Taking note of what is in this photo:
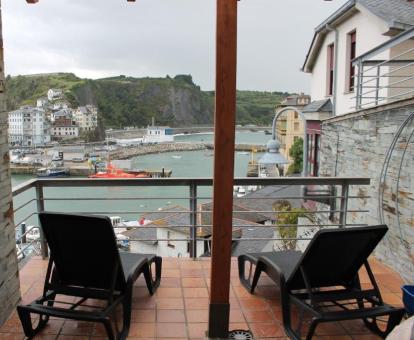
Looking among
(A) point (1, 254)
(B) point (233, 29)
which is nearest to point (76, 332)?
(A) point (1, 254)

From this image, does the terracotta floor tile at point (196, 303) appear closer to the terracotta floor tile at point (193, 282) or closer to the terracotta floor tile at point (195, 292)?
the terracotta floor tile at point (195, 292)

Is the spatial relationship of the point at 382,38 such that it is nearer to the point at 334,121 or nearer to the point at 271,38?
the point at 334,121

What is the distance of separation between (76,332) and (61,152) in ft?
79.3

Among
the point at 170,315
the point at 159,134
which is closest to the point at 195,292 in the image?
the point at 170,315

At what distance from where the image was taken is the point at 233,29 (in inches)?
93.4

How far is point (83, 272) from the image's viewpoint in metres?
2.77

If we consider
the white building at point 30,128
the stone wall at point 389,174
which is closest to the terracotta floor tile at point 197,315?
the stone wall at point 389,174

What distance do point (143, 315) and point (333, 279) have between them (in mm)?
1397

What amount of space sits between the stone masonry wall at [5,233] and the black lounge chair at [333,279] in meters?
1.91

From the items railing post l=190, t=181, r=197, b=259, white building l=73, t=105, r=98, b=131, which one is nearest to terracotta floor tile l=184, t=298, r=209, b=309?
railing post l=190, t=181, r=197, b=259

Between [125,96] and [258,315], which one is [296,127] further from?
[258,315]

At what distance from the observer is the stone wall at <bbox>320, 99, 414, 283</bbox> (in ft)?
13.0

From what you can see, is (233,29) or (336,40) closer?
(233,29)

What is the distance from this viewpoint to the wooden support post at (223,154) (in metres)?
2.38
